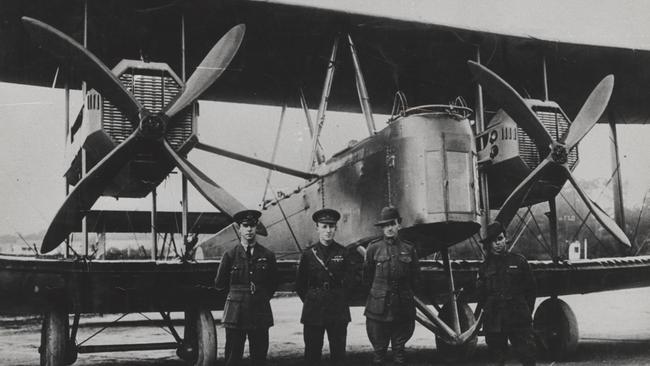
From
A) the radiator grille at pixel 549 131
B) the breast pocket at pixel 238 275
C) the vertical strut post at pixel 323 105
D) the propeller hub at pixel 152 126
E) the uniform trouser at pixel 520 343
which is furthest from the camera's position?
the radiator grille at pixel 549 131

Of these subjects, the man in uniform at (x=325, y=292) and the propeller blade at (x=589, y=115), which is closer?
the man in uniform at (x=325, y=292)

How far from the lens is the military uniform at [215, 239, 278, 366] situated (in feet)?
20.4

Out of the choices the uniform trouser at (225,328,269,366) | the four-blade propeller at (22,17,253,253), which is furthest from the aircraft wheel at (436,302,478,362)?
the uniform trouser at (225,328,269,366)

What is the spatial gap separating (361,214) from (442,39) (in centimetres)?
375

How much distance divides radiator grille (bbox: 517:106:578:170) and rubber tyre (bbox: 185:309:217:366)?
5413 mm

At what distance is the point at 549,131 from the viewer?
10.1 metres

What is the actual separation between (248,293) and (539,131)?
5.09 metres

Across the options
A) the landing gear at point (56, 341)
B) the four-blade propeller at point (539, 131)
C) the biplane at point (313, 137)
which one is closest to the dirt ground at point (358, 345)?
the biplane at point (313, 137)

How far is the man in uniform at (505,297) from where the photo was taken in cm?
716

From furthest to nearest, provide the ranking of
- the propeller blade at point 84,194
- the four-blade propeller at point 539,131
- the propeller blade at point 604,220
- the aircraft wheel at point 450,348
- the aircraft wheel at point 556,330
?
the aircraft wheel at point 556,330
the propeller blade at point 604,220
the aircraft wheel at point 450,348
the four-blade propeller at point 539,131
the propeller blade at point 84,194

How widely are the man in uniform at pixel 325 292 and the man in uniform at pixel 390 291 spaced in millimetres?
256

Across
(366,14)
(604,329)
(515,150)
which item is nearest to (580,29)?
(515,150)

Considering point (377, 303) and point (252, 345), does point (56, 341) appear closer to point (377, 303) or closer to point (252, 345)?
point (252, 345)

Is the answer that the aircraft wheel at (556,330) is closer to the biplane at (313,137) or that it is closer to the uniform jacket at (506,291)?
the biplane at (313,137)
